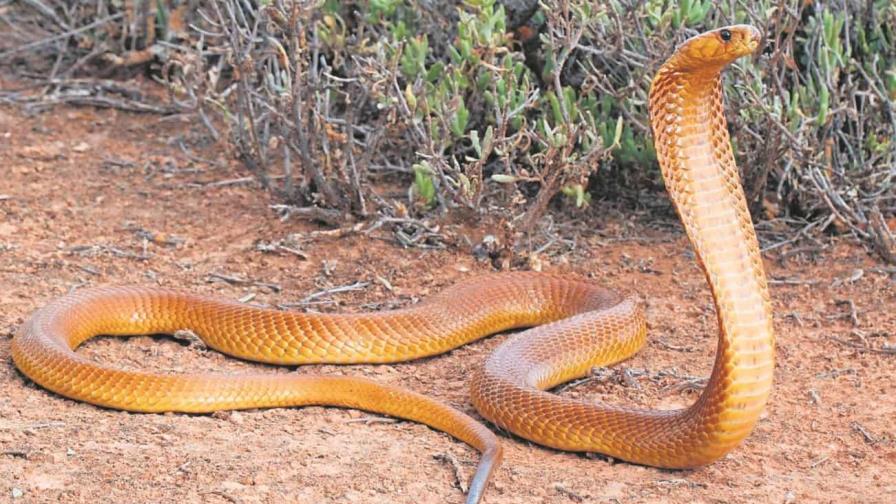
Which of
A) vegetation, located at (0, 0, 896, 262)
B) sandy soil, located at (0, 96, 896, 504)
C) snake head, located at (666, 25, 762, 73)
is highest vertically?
snake head, located at (666, 25, 762, 73)

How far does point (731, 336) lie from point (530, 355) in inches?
62.4

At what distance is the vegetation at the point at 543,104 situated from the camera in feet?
21.6

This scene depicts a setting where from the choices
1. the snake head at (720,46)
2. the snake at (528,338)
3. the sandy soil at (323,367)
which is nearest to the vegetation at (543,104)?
the sandy soil at (323,367)

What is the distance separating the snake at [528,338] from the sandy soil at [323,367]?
82 millimetres

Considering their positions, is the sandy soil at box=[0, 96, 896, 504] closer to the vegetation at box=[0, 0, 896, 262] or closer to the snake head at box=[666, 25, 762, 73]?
the vegetation at box=[0, 0, 896, 262]

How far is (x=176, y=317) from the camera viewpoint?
5.96 metres

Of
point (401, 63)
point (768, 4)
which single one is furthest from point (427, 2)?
point (768, 4)

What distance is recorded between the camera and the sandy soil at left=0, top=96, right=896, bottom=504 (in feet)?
14.7

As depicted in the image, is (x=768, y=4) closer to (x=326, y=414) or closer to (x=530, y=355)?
(x=530, y=355)

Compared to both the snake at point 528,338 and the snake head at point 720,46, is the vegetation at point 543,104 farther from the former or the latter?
the snake head at point 720,46

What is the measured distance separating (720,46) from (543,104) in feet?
11.6

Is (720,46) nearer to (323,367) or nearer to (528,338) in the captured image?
(528,338)

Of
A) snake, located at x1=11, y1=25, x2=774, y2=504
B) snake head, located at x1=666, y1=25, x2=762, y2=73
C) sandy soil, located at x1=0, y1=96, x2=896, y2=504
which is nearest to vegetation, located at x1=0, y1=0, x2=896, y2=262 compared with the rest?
sandy soil, located at x1=0, y1=96, x2=896, y2=504

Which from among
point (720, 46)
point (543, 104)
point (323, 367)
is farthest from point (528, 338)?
point (720, 46)
